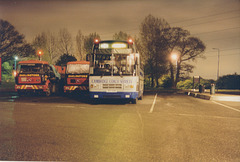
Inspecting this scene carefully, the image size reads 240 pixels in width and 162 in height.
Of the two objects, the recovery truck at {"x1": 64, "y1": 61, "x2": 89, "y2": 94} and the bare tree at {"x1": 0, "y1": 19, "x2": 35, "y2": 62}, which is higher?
the bare tree at {"x1": 0, "y1": 19, "x2": 35, "y2": 62}

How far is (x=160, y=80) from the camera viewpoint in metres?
45.9

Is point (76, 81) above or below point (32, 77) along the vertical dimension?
below

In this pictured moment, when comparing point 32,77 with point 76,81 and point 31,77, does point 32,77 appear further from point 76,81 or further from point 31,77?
point 76,81

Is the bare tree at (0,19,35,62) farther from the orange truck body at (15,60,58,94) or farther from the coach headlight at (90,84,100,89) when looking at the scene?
the coach headlight at (90,84,100,89)

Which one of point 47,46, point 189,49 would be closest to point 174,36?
point 189,49

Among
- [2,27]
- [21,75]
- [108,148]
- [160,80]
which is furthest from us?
[160,80]

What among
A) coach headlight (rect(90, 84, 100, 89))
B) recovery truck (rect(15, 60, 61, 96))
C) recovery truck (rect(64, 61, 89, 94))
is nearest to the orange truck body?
recovery truck (rect(15, 60, 61, 96))

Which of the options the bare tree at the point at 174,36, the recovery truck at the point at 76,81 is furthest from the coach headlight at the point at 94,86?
the bare tree at the point at 174,36

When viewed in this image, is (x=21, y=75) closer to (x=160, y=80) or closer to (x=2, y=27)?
(x=2, y=27)

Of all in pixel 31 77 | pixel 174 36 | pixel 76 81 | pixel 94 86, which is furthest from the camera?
pixel 174 36

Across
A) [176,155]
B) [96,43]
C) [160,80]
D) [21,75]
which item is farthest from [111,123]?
[160,80]

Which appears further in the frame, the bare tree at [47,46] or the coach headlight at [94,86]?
the bare tree at [47,46]

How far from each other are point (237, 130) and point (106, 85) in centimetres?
737

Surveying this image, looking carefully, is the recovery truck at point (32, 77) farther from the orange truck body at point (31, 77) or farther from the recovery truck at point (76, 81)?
the recovery truck at point (76, 81)
